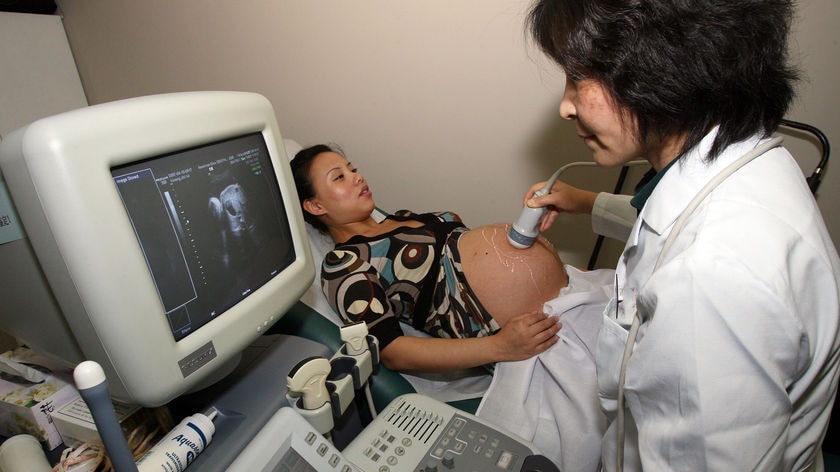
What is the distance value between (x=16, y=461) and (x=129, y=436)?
171mm

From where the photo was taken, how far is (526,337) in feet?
3.84

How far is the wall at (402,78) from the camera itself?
1.48 meters

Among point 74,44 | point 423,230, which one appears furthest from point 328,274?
point 74,44

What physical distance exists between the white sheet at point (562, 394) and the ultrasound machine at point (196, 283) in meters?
0.23

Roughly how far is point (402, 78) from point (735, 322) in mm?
1358

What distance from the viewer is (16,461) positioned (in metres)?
→ 0.65

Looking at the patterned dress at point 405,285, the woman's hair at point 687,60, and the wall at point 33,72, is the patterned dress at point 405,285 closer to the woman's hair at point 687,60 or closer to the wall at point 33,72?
the woman's hair at point 687,60

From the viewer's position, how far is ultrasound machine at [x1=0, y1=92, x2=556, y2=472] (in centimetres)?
56

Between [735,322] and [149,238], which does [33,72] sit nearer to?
[149,238]

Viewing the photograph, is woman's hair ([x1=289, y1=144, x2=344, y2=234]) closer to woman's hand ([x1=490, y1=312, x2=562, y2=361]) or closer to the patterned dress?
the patterned dress

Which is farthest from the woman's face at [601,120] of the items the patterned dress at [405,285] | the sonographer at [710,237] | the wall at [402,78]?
the wall at [402,78]

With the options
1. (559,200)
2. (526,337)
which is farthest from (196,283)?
(559,200)

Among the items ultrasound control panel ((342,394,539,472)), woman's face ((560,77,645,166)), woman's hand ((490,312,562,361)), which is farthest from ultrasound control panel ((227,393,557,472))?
woman's face ((560,77,645,166))

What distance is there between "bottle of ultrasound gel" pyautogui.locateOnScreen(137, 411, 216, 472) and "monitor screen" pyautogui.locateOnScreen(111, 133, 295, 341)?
0.51 feet
